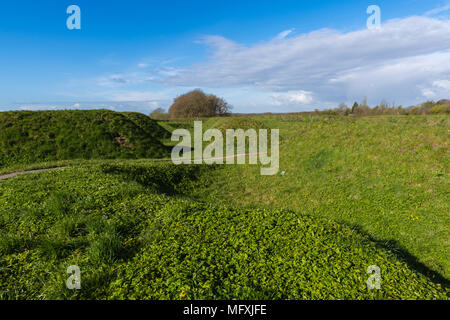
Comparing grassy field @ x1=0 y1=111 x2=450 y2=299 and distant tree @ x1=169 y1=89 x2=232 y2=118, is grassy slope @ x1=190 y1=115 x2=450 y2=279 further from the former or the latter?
distant tree @ x1=169 y1=89 x2=232 y2=118

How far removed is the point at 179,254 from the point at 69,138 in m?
22.4

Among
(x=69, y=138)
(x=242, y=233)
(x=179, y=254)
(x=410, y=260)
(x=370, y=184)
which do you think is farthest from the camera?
(x=69, y=138)

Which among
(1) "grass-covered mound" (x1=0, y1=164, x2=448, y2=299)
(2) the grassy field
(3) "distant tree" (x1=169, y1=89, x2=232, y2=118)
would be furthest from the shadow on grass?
(3) "distant tree" (x1=169, y1=89, x2=232, y2=118)

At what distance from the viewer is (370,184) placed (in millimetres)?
11305

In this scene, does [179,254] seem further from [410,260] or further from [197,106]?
[197,106]

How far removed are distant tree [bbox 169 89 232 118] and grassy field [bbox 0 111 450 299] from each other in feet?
145

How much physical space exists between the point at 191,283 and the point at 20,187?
9196 mm

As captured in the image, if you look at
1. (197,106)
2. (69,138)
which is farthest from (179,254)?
(197,106)

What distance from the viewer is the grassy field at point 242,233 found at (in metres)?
4.47

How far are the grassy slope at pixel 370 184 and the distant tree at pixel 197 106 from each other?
135 ft

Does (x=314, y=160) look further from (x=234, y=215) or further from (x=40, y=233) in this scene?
(x=40, y=233)

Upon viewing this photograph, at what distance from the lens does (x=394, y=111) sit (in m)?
45.5

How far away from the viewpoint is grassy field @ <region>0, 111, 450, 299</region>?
4469mm
